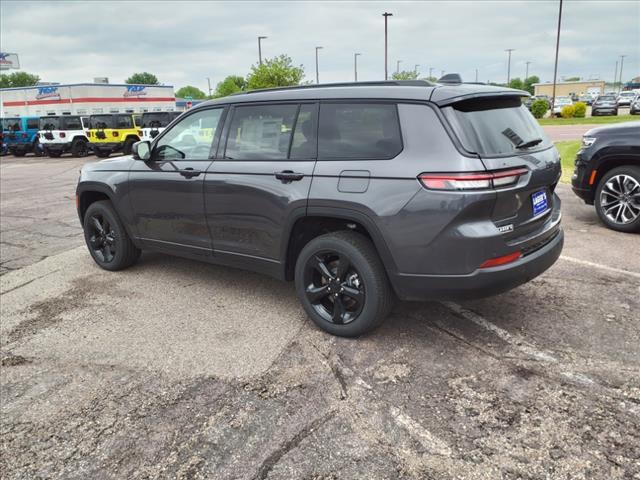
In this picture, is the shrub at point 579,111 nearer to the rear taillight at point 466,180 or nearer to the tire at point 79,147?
the tire at point 79,147

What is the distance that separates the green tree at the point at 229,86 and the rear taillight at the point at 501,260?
8547 cm

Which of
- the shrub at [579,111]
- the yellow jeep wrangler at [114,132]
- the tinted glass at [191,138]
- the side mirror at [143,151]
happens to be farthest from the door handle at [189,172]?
the shrub at [579,111]

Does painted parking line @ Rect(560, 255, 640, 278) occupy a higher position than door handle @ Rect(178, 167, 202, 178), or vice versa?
door handle @ Rect(178, 167, 202, 178)

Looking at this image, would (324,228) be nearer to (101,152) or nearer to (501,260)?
(501,260)

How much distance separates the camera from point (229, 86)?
9544 cm

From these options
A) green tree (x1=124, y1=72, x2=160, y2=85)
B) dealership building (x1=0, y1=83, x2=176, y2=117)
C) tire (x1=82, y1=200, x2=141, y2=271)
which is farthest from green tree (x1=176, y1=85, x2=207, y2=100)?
tire (x1=82, y1=200, x2=141, y2=271)

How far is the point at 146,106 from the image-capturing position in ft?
126

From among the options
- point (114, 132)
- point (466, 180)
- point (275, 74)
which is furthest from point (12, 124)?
point (466, 180)

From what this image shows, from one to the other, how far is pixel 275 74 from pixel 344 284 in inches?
1488

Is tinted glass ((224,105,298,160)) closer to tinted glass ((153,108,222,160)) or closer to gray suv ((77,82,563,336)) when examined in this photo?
gray suv ((77,82,563,336))

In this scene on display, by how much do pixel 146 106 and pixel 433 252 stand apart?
3878 centimetres

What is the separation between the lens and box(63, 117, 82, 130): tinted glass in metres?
24.3

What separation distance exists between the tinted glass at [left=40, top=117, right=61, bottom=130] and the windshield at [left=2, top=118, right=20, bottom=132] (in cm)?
236

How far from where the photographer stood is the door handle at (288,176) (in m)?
3.74
